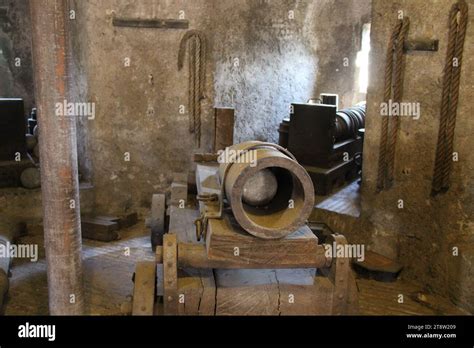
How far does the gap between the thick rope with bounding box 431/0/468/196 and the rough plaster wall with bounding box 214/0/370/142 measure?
3.19m

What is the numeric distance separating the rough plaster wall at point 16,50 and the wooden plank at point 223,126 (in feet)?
11.5

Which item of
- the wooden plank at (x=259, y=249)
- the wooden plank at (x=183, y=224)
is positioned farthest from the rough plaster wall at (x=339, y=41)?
the wooden plank at (x=259, y=249)

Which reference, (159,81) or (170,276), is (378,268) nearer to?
(170,276)

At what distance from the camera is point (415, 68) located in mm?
4875

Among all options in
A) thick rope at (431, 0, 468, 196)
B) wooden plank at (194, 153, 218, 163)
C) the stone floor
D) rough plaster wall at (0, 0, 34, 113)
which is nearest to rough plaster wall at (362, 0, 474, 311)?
thick rope at (431, 0, 468, 196)

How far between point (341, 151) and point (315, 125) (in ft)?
2.14

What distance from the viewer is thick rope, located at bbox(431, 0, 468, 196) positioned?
14.5ft

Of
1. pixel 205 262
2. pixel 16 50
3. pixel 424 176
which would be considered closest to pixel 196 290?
pixel 205 262

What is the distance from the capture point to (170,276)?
9.76 feet

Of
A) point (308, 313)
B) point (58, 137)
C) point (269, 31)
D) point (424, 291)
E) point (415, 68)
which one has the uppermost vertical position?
point (269, 31)

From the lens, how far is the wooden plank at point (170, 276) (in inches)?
117

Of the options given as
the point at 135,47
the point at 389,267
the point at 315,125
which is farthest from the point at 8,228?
the point at 389,267

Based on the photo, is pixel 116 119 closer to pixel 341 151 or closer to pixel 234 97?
pixel 234 97

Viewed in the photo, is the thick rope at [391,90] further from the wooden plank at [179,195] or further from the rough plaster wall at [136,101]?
the rough plaster wall at [136,101]
